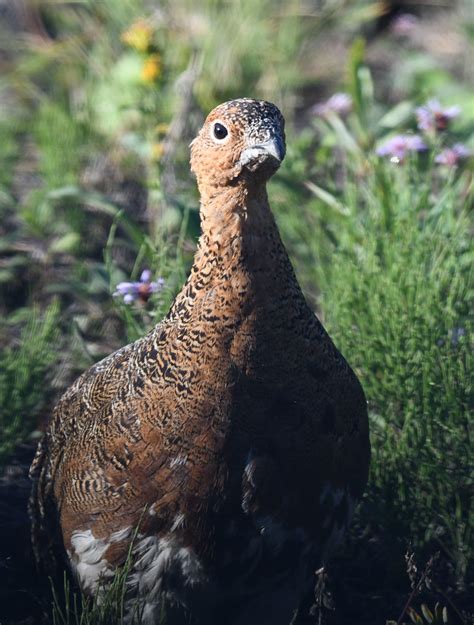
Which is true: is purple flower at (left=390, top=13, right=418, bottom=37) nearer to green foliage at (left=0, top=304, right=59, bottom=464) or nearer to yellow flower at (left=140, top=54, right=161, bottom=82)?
yellow flower at (left=140, top=54, right=161, bottom=82)

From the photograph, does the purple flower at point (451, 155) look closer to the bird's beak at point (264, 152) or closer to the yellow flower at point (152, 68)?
the yellow flower at point (152, 68)

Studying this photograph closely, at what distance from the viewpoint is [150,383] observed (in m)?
2.76

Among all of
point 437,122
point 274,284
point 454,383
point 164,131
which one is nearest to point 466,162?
point 437,122

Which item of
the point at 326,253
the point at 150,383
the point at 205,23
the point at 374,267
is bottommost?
the point at 150,383

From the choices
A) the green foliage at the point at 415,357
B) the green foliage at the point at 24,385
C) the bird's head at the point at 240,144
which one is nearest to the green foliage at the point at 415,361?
the green foliage at the point at 415,357

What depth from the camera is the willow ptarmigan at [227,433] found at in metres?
2.63

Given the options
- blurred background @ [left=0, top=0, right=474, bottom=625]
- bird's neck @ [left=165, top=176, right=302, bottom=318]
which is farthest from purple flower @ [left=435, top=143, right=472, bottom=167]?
bird's neck @ [left=165, top=176, right=302, bottom=318]

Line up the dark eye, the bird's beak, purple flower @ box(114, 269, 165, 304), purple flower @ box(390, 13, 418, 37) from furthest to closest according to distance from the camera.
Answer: purple flower @ box(390, 13, 418, 37), purple flower @ box(114, 269, 165, 304), the dark eye, the bird's beak

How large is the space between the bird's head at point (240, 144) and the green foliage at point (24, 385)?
4.42ft

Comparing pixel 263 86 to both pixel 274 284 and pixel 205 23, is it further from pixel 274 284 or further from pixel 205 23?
pixel 274 284

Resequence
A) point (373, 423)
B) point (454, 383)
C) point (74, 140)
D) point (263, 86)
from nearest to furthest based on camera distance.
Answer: point (454, 383) < point (373, 423) < point (74, 140) < point (263, 86)

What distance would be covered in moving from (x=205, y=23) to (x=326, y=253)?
2.54 m

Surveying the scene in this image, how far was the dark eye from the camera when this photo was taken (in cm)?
259

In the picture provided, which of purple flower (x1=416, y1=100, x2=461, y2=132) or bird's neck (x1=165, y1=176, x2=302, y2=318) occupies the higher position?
purple flower (x1=416, y1=100, x2=461, y2=132)
